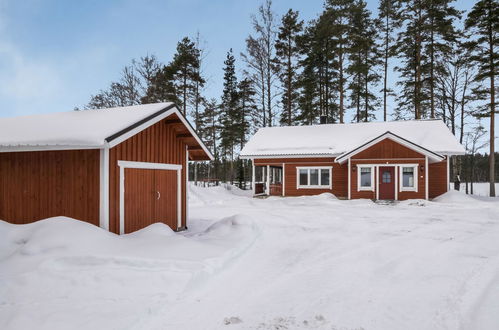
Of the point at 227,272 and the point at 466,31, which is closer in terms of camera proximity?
the point at 227,272

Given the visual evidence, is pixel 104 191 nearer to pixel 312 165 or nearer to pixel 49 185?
Answer: pixel 49 185

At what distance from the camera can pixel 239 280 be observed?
4922 mm

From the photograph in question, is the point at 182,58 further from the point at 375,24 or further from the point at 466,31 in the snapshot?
the point at 466,31

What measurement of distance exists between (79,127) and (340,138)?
59.3ft

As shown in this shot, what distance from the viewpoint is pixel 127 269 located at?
4.92 metres

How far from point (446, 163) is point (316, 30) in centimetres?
1665

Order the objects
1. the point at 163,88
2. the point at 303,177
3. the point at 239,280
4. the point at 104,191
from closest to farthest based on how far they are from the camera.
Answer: the point at 239,280
the point at 104,191
the point at 303,177
the point at 163,88

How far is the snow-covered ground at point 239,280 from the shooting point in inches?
141

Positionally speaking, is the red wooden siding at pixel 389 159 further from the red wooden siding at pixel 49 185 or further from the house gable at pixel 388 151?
the red wooden siding at pixel 49 185

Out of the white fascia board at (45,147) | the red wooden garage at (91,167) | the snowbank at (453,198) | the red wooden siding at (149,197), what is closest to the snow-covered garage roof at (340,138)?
the snowbank at (453,198)

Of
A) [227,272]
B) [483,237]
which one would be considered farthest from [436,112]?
[227,272]

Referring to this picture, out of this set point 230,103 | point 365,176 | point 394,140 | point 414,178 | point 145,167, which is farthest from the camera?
point 230,103

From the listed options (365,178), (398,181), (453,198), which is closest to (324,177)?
(365,178)

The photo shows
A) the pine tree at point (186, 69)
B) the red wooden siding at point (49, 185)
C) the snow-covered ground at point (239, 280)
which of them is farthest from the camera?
the pine tree at point (186, 69)
